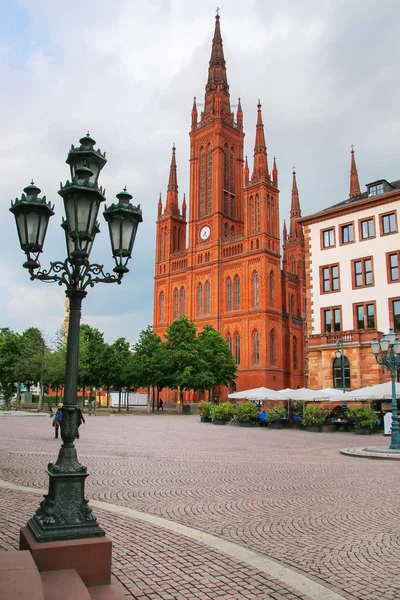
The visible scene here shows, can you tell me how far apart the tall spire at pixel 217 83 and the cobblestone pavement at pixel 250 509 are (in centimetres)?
7037

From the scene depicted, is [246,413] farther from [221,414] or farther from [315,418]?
[315,418]

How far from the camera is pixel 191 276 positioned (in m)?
73.6

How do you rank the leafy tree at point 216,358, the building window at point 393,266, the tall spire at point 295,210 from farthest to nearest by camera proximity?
1. the tall spire at point 295,210
2. the leafy tree at point 216,358
3. the building window at point 393,266

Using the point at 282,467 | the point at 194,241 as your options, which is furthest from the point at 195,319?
the point at 282,467

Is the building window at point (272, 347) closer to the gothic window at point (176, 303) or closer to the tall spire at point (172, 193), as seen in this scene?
the gothic window at point (176, 303)

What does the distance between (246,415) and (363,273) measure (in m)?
13.5

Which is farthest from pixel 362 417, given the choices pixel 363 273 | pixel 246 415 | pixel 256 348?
pixel 256 348

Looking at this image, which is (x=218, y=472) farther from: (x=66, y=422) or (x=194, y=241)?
(x=194, y=241)

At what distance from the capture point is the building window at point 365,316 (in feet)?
118

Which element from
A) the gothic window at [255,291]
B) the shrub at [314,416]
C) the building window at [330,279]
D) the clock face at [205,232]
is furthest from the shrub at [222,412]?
the clock face at [205,232]

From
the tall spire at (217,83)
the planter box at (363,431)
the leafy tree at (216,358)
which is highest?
the tall spire at (217,83)

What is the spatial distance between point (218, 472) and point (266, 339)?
5262 cm

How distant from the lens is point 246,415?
107ft

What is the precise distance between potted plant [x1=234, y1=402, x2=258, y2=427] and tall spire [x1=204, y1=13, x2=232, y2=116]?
5607 centimetres
